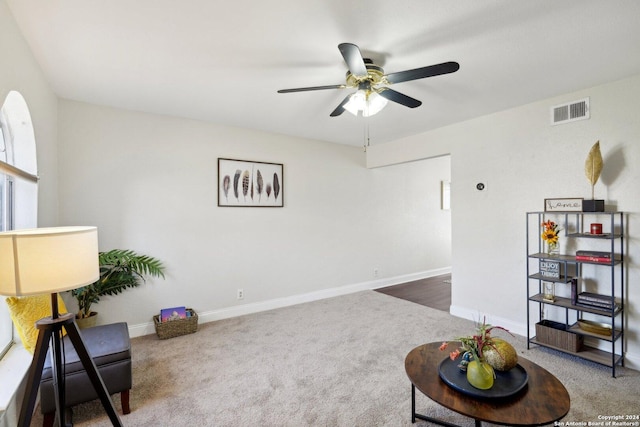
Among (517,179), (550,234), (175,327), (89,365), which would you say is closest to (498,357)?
(550,234)

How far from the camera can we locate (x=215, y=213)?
3.68 meters

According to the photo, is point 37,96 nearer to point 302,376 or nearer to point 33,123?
point 33,123

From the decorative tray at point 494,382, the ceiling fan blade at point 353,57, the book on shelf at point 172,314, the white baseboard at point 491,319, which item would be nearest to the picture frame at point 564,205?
the white baseboard at point 491,319

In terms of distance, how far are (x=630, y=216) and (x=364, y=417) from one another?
2.63 metres

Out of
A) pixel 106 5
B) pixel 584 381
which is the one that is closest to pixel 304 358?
pixel 584 381

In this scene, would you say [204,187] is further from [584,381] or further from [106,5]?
[584,381]

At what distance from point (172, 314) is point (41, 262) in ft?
7.40

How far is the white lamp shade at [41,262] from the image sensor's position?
3.85 ft

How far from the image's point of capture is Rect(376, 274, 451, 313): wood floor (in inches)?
169

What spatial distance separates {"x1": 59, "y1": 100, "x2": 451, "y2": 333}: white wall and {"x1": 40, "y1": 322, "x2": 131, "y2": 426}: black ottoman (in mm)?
1232

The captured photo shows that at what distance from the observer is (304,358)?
8.80 feet

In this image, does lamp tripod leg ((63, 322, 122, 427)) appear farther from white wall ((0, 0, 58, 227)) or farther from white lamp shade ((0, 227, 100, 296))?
white wall ((0, 0, 58, 227))

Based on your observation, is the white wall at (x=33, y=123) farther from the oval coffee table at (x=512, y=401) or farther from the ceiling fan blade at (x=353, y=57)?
the oval coffee table at (x=512, y=401)

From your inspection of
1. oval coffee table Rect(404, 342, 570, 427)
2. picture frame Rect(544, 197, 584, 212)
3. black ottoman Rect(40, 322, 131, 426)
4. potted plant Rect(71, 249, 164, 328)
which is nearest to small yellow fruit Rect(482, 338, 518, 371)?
oval coffee table Rect(404, 342, 570, 427)
